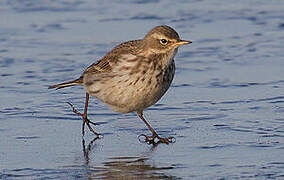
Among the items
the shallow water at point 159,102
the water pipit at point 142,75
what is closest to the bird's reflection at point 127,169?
the shallow water at point 159,102

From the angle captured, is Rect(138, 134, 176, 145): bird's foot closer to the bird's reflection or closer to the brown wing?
the bird's reflection

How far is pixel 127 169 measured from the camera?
737 cm

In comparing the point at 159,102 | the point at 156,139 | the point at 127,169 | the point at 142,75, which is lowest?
the point at 159,102

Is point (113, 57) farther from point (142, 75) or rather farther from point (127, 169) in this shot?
point (127, 169)

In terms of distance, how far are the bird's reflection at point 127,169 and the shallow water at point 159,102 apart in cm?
1

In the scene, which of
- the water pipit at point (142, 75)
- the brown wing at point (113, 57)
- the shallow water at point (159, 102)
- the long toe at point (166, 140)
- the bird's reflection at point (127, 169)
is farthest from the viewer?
the brown wing at point (113, 57)

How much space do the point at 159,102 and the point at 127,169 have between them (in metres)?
2.93

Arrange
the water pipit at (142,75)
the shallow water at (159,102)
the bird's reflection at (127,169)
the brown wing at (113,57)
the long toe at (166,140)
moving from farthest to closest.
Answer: the brown wing at (113,57) < the water pipit at (142,75) < the long toe at (166,140) < the shallow water at (159,102) < the bird's reflection at (127,169)

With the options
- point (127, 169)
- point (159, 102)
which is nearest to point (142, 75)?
point (127, 169)

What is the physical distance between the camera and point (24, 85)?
10.9m

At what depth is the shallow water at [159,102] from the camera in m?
7.52

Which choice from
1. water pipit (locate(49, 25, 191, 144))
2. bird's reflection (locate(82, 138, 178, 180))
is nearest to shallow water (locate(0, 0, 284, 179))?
bird's reflection (locate(82, 138, 178, 180))

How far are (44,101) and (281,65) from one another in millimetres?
3724

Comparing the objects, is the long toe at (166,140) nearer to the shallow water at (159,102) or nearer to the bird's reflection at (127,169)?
the shallow water at (159,102)
